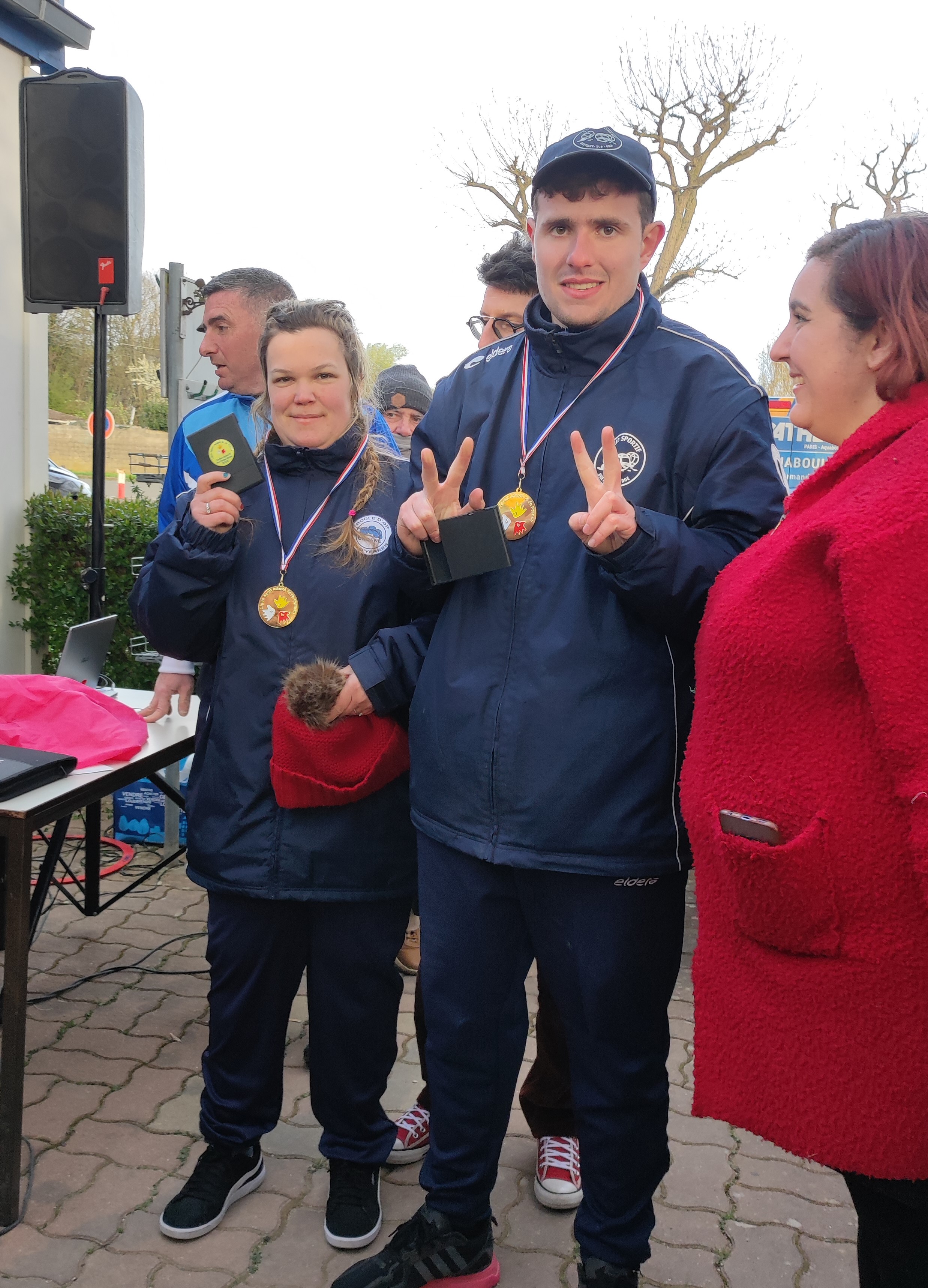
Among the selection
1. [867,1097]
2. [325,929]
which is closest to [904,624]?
[867,1097]

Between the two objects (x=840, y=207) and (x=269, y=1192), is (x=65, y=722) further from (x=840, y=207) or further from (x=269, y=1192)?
(x=840, y=207)

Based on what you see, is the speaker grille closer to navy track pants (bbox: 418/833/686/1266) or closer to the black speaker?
the black speaker

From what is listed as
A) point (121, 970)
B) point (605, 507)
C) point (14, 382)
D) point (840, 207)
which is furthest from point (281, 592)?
point (840, 207)

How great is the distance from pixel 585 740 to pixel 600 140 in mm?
1077

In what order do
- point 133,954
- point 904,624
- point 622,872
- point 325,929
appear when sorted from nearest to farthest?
point 904,624
point 622,872
point 325,929
point 133,954

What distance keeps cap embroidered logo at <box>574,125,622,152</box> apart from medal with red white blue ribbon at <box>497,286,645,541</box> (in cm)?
27

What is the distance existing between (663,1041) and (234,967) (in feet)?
3.09

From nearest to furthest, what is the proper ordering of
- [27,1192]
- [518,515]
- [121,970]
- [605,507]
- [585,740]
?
1. [605,507]
2. [585,740]
3. [518,515]
4. [27,1192]
5. [121,970]

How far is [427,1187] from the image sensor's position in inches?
81.8

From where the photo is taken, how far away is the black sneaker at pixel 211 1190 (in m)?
2.26

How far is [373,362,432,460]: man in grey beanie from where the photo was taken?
489 cm

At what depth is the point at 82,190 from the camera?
4688mm

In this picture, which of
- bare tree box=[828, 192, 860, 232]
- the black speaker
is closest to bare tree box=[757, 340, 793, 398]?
bare tree box=[828, 192, 860, 232]

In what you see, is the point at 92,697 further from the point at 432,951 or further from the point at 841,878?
the point at 841,878
